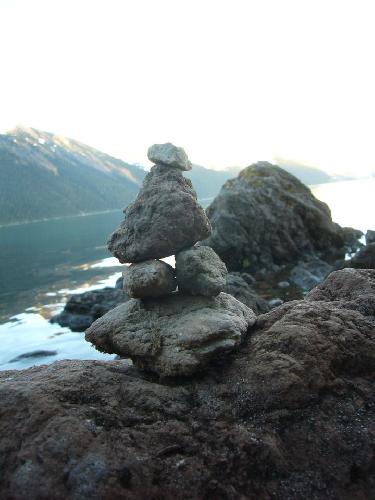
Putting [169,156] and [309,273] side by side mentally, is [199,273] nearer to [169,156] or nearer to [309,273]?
[169,156]

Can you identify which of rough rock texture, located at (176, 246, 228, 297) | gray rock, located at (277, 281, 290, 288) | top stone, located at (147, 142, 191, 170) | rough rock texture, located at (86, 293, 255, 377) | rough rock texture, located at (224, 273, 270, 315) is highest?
top stone, located at (147, 142, 191, 170)

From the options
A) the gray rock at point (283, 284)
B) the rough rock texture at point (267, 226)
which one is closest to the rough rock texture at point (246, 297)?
the gray rock at point (283, 284)

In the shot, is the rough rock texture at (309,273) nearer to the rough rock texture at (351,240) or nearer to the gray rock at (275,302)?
the gray rock at (275,302)

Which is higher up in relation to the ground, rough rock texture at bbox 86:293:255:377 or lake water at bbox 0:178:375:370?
rough rock texture at bbox 86:293:255:377

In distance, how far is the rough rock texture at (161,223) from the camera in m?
12.3

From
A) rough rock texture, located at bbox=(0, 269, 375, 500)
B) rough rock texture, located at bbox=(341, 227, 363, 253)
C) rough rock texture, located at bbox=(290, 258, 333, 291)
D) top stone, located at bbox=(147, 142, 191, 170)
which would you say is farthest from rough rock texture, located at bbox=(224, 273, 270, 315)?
rough rock texture, located at bbox=(341, 227, 363, 253)

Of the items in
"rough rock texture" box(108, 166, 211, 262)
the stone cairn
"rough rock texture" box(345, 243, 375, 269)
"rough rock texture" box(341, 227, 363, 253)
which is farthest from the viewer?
"rough rock texture" box(341, 227, 363, 253)

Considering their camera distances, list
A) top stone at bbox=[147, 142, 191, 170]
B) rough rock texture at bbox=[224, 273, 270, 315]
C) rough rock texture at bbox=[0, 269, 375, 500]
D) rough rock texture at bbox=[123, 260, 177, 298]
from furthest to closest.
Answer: rough rock texture at bbox=[224, 273, 270, 315] < top stone at bbox=[147, 142, 191, 170] < rough rock texture at bbox=[123, 260, 177, 298] < rough rock texture at bbox=[0, 269, 375, 500]

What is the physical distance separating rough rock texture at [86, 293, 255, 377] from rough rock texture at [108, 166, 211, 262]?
4.62 feet

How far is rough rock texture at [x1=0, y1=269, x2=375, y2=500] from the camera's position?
26.2 feet

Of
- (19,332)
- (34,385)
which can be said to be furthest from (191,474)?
(19,332)

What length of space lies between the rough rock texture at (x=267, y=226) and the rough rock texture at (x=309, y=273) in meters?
3.10

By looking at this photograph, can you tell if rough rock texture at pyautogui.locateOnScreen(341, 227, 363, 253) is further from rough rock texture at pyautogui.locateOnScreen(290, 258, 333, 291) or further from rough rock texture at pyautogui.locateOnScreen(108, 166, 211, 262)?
rough rock texture at pyautogui.locateOnScreen(108, 166, 211, 262)

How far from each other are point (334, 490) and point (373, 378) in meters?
2.94
